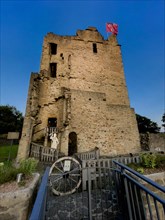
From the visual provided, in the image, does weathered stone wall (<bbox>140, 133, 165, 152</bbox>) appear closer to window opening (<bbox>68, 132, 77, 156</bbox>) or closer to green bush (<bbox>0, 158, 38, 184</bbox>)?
window opening (<bbox>68, 132, 77, 156</bbox>)

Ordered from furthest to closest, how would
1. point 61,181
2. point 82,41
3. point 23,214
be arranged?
point 82,41, point 61,181, point 23,214

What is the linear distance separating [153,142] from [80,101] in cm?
1039

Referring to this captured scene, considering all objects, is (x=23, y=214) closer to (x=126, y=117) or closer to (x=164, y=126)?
(x=126, y=117)

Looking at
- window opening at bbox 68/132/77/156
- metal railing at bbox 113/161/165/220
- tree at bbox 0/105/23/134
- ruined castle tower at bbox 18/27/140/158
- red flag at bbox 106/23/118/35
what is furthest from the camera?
tree at bbox 0/105/23/134

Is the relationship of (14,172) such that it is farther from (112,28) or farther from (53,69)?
(112,28)

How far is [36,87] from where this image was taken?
13711 millimetres

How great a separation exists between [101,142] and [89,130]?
171 centimetres

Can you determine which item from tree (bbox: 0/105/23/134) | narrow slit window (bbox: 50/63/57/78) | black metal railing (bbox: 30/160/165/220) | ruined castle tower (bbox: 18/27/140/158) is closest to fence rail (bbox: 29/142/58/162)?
ruined castle tower (bbox: 18/27/140/158)

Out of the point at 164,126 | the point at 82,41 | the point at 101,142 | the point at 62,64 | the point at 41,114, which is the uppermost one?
the point at 82,41

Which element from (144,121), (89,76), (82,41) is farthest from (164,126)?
(82,41)

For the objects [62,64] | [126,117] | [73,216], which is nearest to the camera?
[73,216]

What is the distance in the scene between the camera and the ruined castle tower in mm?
12711

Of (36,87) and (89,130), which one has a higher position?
(36,87)

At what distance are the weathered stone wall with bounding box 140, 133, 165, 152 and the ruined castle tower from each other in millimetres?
2317
